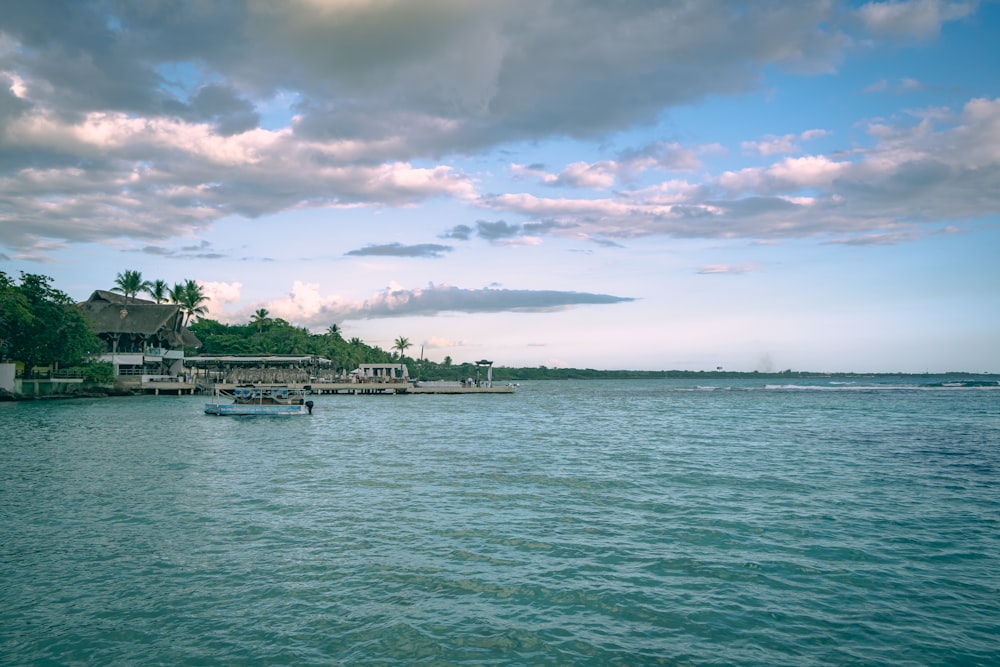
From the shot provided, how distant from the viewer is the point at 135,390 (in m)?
76.1

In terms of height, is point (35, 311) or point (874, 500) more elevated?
point (35, 311)

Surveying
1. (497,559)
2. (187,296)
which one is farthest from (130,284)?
(497,559)

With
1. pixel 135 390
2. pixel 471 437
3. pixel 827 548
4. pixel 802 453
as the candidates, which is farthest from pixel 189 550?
pixel 135 390

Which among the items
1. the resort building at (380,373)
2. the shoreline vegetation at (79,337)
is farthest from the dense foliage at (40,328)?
the resort building at (380,373)

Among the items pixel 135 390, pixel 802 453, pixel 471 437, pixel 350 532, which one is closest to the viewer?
pixel 350 532

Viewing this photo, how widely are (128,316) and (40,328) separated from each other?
20415mm

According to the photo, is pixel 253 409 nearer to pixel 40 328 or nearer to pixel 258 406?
pixel 258 406

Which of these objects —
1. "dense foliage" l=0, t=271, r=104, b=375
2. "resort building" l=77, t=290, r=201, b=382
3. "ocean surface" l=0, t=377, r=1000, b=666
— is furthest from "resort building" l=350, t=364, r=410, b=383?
"ocean surface" l=0, t=377, r=1000, b=666

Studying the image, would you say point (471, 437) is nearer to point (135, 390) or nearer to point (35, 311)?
point (35, 311)

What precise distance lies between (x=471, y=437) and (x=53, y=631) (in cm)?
2730

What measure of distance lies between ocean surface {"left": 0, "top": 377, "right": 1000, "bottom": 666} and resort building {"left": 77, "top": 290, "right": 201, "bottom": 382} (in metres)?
59.8

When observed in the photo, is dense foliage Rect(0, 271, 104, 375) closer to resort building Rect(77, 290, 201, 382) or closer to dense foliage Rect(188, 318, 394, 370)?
resort building Rect(77, 290, 201, 382)

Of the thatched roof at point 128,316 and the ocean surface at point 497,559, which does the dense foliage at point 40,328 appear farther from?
the ocean surface at point 497,559

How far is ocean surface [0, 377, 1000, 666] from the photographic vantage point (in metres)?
8.91
